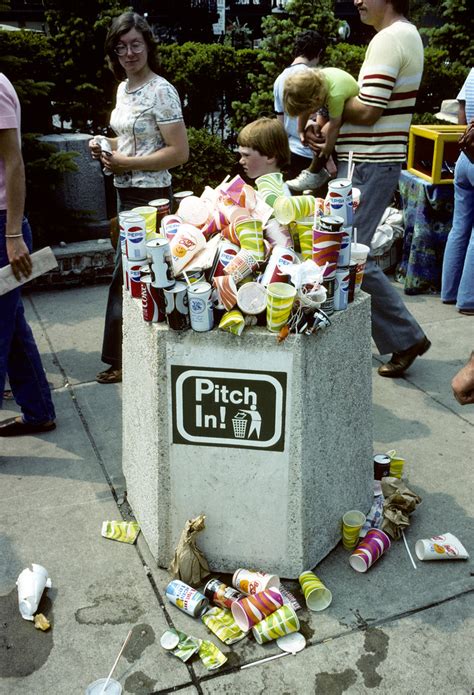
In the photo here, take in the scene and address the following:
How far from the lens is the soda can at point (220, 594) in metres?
2.59

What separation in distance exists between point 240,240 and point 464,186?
308 centimetres

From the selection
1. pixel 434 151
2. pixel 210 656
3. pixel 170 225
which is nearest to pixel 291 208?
pixel 170 225

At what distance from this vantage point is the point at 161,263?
2457mm

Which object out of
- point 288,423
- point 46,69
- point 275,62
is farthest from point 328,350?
point 275,62

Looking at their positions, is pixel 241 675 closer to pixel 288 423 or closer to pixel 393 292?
pixel 288 423

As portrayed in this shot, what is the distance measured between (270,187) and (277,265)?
1.78 ft

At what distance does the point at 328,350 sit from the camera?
2553 millimetres

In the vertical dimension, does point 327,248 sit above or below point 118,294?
above

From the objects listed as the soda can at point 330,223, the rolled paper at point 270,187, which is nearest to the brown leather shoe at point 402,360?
the rolled paper at point 270,187

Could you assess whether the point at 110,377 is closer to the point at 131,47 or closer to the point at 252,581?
the point at 131,47

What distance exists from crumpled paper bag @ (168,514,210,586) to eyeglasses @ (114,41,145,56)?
7.85 feet

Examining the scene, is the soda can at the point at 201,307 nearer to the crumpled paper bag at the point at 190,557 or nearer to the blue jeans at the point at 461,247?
the crumpled paper bag at the point at 190,557

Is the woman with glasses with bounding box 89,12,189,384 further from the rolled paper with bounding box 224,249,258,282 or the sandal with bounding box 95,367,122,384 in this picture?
the rolled paper with bounding box 224,249,258,282

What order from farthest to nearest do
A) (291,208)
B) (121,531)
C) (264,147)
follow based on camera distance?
(264,147)
(121,531)
(291,208)
